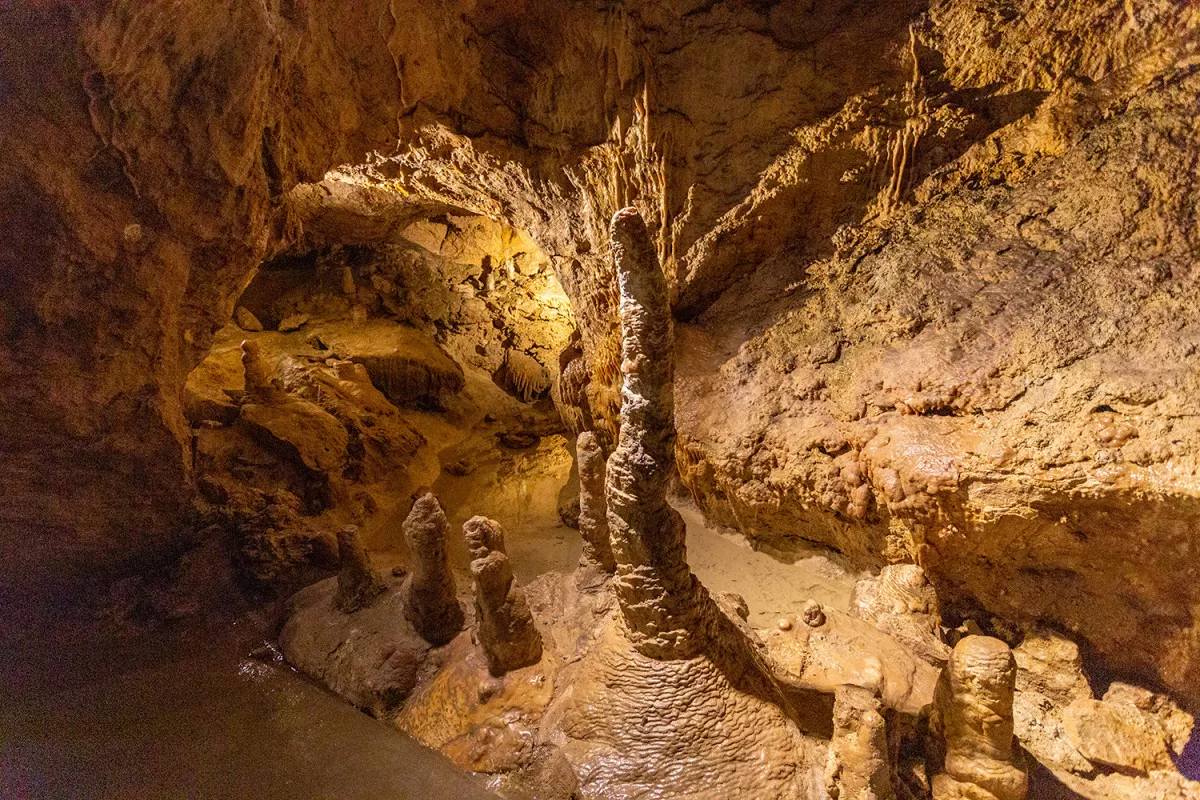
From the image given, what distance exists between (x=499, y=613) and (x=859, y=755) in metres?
1.95

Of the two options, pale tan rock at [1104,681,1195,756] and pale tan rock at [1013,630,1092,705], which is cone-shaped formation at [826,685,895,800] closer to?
pale tan rock at [1013,630,1092,705]

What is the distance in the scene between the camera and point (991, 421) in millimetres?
3184

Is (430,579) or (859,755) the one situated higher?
(430,579)

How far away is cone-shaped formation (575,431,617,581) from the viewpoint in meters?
3.75

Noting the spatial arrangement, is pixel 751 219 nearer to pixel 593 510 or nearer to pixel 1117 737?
pixel 593 510

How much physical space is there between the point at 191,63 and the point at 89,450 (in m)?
2.59

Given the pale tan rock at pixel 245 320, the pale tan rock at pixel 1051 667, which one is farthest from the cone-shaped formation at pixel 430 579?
the pale tan rock at pixel 245 320

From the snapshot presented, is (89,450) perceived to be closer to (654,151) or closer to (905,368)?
(654,151)

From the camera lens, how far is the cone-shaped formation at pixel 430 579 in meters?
3.55

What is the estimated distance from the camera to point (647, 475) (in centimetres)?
254

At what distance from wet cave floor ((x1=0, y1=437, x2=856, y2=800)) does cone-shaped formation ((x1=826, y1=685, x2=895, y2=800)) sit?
171cm

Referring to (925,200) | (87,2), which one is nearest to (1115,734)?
(925,200)

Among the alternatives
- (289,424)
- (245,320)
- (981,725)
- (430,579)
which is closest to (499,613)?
(430,579)

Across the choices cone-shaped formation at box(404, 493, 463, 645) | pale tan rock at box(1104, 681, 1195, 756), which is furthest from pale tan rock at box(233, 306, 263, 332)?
pale tan rock at box(1104, 681, 1195, 756)
